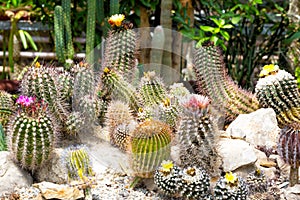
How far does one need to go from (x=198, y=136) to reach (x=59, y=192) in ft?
2.83

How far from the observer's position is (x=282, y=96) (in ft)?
13.0

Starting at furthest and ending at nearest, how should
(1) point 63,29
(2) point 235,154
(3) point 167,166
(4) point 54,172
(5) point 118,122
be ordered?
(1) point 63,29, (5) point 118,122, (2) point 235,154, (4) point 54,172, (3) point 167,166

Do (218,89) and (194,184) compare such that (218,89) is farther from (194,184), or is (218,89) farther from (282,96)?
(194,184)

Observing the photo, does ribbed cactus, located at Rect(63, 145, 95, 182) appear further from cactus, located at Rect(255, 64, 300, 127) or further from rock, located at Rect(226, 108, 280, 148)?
cactus, located at Rect(255, 64, 300, 127)

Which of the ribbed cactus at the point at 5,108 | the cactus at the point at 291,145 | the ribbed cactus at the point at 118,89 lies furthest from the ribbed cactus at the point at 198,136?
the ribbed cactus at the point at 5,108

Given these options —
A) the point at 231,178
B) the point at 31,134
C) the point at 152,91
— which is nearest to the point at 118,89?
the point at 152,91

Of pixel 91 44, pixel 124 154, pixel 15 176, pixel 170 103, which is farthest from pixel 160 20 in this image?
pixel 15 176

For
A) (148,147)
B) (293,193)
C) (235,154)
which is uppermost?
(148,147)

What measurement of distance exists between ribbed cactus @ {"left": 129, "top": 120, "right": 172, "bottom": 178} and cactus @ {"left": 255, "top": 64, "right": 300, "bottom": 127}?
3.91 ft

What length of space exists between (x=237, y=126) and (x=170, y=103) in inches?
22.4

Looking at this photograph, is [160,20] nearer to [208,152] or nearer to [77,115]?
[77,115]

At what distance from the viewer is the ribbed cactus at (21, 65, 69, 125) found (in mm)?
3471

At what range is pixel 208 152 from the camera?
10.1 feet

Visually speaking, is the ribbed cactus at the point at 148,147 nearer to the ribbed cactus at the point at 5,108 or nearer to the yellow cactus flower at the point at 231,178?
the yellow cactus flower at the point at 231,178
